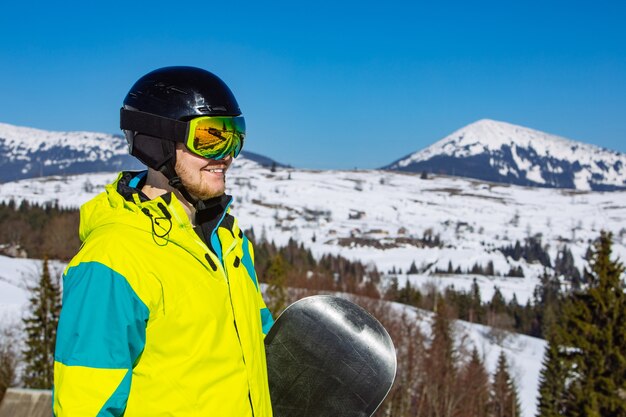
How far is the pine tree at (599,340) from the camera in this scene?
2386 cm

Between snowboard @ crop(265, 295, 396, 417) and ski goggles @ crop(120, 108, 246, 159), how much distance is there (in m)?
1.10

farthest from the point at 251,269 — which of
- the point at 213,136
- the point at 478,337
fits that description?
the point at 478,337

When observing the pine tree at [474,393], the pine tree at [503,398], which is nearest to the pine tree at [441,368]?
the pine tree at [474,393]

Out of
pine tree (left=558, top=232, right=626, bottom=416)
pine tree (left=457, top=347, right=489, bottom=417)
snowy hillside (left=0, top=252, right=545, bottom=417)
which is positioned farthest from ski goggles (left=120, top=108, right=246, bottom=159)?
snowy hillside (left=0, top=252, right=545, bottom=417)

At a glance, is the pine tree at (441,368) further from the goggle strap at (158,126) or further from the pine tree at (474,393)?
the goggle strap at (158,126)

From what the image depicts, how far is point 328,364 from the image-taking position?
3236mm

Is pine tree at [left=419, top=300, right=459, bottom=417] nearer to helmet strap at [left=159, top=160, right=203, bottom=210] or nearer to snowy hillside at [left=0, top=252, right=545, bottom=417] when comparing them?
snowy hillside at [left=0, top=252, right=545, bottom=417]

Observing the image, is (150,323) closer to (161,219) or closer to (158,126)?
(161,219)

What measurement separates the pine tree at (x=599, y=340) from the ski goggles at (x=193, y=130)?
25062mm

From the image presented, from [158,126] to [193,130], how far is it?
152 millimetres

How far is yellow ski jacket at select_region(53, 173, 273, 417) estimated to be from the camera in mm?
1908

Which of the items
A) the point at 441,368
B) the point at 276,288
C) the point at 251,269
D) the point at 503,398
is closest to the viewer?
the point at 251,269

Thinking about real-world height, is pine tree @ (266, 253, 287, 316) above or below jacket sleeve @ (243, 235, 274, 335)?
below

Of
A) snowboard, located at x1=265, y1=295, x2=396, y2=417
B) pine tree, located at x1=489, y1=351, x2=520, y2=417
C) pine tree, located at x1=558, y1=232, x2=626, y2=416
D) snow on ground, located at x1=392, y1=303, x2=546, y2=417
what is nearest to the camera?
snowboard, located at x1=265, y1=295, x2=396, y2=417
